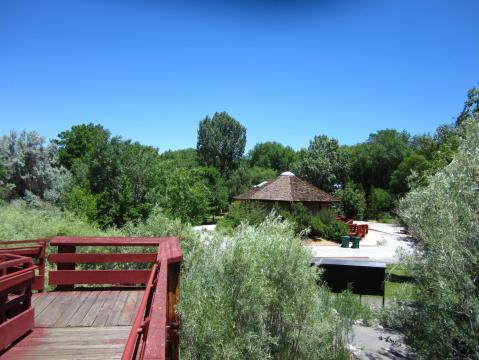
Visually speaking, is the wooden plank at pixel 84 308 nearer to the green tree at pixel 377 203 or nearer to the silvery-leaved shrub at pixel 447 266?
the silvery-leaved shrub at pixel 447 266

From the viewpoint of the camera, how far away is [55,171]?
29547 mm

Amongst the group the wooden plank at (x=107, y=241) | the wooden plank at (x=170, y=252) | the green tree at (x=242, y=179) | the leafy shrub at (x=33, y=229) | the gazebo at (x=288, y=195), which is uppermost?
the green tree at (x=242, y=179)

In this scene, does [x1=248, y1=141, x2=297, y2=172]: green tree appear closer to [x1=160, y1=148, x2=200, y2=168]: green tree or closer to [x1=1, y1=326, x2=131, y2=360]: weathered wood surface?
[x1=160, y1=148, x2=200, y2=168]: green tree

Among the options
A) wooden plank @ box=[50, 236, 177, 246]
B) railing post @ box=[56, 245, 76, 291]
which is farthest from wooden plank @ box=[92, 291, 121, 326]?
wooden plank @ box=[50, 236, 177, 246]

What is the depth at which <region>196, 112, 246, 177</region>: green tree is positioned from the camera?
193 ft

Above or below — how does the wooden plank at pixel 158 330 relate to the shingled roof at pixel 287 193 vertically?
below

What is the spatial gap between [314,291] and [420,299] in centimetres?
234

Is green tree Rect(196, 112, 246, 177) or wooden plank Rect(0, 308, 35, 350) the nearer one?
wooden plank Rect(0, 308, 35, 350)

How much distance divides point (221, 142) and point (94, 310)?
54.0m

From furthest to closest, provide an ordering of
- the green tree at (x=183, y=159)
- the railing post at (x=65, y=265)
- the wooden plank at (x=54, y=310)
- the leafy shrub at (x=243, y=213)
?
the green tree at (x=183, y=159) < the leafy shrub at (x=243, y=213) < the railing post at (x=65, y=265) < the wooden plank at (x=54, y=310)

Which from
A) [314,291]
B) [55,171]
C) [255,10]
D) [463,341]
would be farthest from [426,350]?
[55,171]

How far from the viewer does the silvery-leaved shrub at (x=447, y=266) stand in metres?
6.37

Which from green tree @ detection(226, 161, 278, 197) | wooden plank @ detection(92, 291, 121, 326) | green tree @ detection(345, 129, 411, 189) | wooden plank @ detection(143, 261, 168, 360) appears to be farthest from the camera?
green tree @ detection(345, 129, 411, 189)

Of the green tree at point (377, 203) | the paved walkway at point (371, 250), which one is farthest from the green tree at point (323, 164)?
the paved walkway at point (371, 250)
